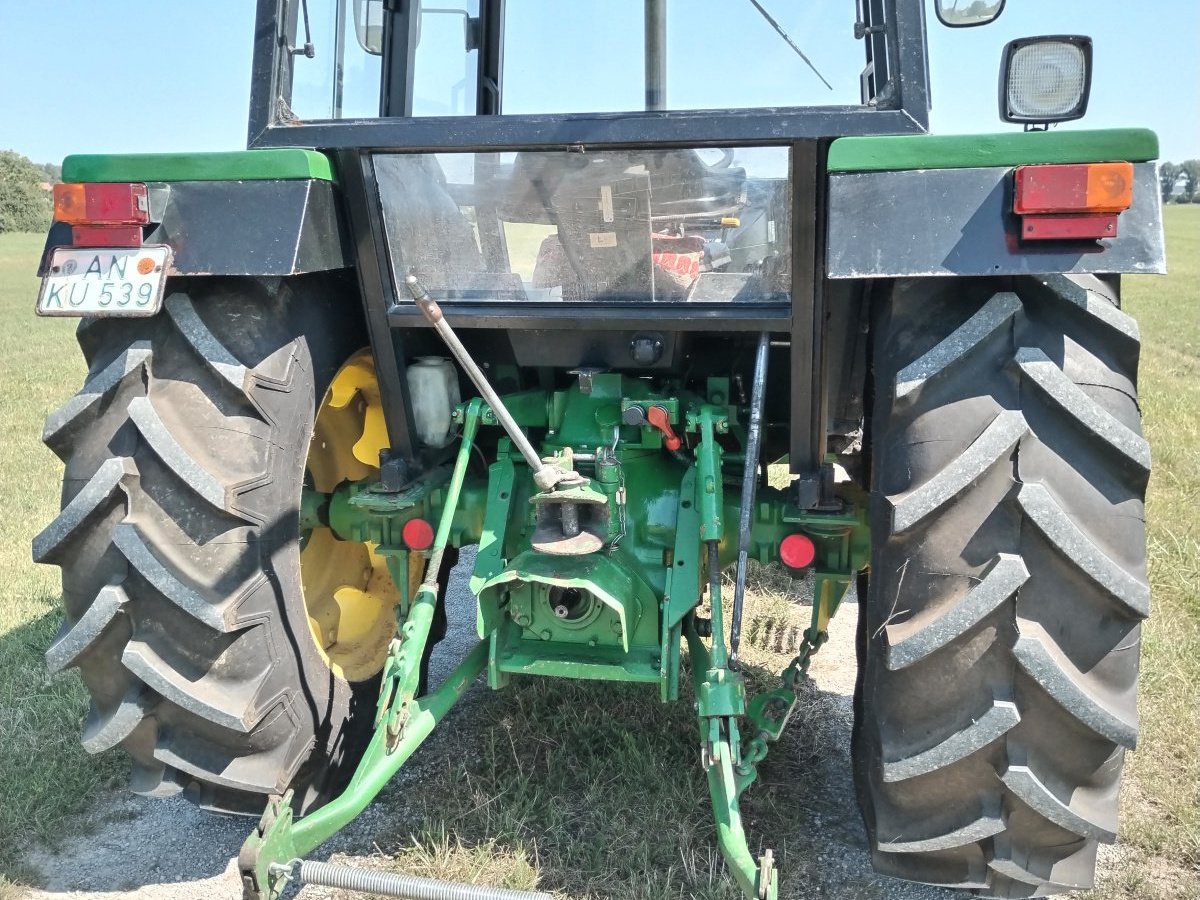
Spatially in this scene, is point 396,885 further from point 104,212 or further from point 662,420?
point 104,212

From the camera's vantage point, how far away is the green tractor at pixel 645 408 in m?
1.81

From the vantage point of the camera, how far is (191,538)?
6.71ft

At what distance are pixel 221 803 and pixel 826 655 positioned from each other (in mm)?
2182

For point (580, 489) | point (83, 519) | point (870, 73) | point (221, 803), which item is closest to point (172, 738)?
Answer: point (221, 803)

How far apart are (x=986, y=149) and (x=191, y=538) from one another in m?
1.74

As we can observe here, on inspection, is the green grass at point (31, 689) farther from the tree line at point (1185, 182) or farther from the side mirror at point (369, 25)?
the tree line at point (1185, 182)

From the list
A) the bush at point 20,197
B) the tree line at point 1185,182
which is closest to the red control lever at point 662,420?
the bush at point 20,197

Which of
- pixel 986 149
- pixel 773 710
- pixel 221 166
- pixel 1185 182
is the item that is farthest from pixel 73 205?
pixel 1185 182

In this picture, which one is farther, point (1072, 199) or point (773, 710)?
point (773, 710)

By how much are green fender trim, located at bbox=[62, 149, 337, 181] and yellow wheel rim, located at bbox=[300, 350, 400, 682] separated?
667 millimetres

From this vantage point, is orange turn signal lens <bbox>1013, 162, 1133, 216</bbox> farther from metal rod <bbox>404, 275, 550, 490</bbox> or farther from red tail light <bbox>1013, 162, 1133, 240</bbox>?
metal rod <bbox>404, 275, 550, 490</bbox>

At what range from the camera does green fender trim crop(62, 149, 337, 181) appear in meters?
2.04

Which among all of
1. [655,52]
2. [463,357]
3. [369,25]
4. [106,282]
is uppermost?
[369,25]

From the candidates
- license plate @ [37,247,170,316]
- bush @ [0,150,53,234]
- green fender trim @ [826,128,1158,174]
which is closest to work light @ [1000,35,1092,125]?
green fender trim @ [826,128,1158,174]
